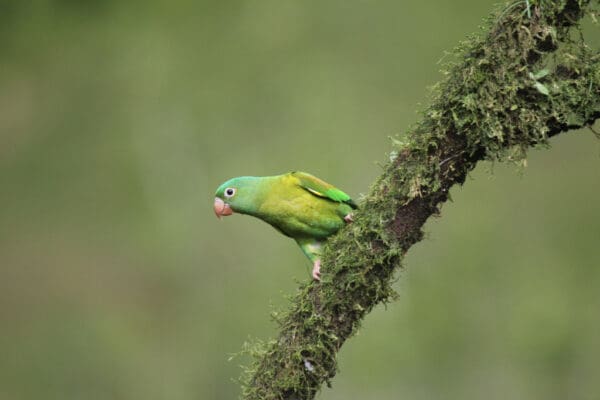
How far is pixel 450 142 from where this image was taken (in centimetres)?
274

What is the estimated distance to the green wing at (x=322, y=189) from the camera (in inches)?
152

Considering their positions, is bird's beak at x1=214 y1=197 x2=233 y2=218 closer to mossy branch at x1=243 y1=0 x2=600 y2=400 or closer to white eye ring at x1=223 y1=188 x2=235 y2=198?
white eye ring at x1=223 y1=188 x2=235 y2=198

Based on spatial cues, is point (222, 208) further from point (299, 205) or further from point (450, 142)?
point (450, 142)

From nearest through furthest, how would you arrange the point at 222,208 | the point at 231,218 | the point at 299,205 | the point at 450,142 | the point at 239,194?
the point at 450,142 → the point at 299,205 → the point at 239,194 → the point at 222,208 → the point at 231,218

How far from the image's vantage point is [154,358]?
26.3ft

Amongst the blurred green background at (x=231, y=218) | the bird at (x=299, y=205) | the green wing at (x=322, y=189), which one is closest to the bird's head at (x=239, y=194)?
the bird at (x=299, y=205)

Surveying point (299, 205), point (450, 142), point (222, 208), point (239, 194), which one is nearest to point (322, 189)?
point (299, 205)

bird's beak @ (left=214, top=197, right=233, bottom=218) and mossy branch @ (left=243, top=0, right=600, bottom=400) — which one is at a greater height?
bird's beak @ (left=214, top=197, right=233, bottom=218)

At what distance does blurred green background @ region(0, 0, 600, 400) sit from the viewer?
289 inches

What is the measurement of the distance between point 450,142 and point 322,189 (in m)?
1.25

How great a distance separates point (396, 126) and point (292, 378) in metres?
5.22

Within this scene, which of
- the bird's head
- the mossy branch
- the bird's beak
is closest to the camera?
the mossy branch

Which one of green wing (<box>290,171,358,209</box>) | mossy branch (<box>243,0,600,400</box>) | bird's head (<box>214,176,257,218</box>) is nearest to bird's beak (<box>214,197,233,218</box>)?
bird's head (<box>214,176,257,218</box>)

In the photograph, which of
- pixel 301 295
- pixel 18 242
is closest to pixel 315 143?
pixel 18 242
